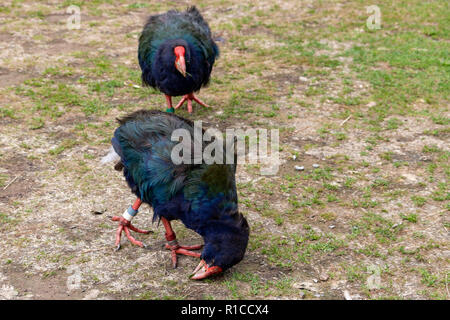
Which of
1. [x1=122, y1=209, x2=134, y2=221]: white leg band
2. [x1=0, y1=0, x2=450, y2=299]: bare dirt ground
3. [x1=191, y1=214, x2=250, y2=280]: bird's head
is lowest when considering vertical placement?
[x1=0, y1=0, x2=450, y2=299]: bare dirt ground

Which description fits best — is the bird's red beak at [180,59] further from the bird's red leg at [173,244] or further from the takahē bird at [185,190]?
the bird's red leg at [173,244]

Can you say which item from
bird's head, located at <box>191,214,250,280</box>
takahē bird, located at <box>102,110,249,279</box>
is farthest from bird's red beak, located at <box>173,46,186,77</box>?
bird's head, located at <box>191,214,250,280</box>

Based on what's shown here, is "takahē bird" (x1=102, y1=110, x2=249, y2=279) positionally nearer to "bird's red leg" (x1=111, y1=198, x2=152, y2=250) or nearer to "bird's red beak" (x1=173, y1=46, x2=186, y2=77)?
"bird's red leg" (x1=111, y1=198, x2=152, y2=250)

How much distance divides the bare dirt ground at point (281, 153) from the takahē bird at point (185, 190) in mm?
374

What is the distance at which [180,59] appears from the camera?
6.12 metres

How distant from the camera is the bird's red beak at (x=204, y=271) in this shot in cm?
415

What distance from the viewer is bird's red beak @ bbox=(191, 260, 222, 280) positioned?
4.15m

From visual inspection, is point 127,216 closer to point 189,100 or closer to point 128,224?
point 128,224

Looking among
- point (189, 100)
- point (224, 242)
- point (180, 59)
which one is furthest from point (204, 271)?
point (189, 100)

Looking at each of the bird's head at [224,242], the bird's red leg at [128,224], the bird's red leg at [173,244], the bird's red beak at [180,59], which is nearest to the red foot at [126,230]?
the bird's red leg at [128,224]

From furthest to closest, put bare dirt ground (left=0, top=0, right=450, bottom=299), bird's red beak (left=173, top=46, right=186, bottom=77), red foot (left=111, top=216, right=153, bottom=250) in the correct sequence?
1. bird's red beak (left=173, top=46, right=186, bottom=77)
2. red foot (left=111, top=216, right=153, bottom=250)
3. bare dirt ground (left=0, top=0, right=450, bottom=299)

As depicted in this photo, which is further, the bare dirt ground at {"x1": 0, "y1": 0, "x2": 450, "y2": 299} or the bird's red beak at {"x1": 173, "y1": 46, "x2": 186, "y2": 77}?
the bird's red beak at {"x1": 173, "y1": 46, "x2": 186, "y2": 77}

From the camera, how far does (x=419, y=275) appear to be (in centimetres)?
440
